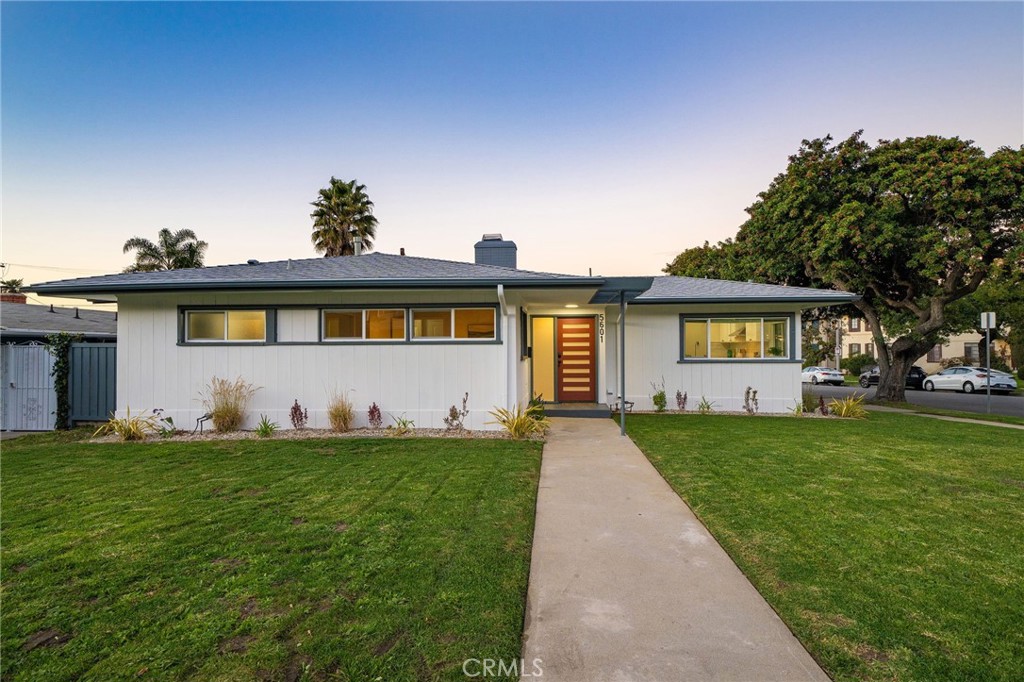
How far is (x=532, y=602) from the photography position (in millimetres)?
2656

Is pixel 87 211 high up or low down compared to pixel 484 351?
up

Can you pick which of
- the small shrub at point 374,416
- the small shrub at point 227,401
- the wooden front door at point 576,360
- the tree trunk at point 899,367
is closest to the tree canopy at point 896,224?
the tree trunk at point 899,367

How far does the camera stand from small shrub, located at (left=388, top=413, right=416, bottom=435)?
8125 mm

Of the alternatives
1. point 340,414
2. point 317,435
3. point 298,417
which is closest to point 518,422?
point 340,414

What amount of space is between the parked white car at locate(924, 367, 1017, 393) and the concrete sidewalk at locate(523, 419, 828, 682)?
25112 mm

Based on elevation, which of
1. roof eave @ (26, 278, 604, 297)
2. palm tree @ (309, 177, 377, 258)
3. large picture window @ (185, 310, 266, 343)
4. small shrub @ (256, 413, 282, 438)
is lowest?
small shrub @ (256, 413, 282, 438)

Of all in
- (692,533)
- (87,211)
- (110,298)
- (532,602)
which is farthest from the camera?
(87,211)

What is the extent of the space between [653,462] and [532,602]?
3.97m

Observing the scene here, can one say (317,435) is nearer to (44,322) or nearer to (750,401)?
(750,401)

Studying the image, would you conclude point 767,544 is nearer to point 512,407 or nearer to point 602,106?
point 512,407

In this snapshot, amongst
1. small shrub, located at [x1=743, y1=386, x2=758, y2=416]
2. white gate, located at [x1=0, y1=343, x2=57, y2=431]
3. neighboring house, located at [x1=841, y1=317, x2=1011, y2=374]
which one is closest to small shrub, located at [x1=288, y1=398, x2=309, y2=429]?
white gate, located at [x1=0, y1=343, x2=57, y2=431]

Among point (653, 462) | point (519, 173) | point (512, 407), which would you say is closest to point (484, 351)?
point (512, 407)

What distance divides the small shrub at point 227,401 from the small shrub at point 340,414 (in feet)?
5.06

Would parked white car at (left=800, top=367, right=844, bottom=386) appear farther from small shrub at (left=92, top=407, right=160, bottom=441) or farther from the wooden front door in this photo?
small shrub at (left=92, top=407, right=160, bottom=441)
